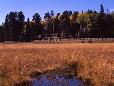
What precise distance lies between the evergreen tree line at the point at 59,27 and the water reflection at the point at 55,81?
100188 mm

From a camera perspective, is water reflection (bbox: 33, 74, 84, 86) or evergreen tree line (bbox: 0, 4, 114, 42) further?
evergreen tree line (bbox: 0, 4, 114, 42)

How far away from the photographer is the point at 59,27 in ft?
497

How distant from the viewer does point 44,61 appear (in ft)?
82.6

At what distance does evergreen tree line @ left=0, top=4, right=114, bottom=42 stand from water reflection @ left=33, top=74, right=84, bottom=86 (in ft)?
329

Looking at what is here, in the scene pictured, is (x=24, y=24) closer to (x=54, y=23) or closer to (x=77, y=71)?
(x=54, y=23)

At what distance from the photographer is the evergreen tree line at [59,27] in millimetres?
121375

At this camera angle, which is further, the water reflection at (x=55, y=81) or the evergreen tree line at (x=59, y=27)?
the evergreen tree line at (x=59, y=27)

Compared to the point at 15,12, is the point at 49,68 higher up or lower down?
lower down

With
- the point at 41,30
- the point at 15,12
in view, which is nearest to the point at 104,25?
the point at 41,30

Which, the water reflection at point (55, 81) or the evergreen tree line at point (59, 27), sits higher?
the evergreen tree line at point (59, 27)

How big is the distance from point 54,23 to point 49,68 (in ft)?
425

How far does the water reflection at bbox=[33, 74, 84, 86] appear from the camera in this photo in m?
16.4

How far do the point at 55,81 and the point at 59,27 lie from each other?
5301 inches

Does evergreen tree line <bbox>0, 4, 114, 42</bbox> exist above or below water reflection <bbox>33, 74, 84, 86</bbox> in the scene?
above
